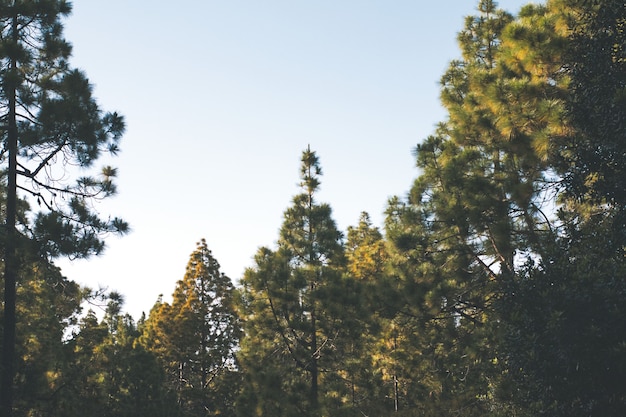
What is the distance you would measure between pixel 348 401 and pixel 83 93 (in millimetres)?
16109

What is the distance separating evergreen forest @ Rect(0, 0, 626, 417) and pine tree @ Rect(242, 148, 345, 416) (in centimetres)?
6

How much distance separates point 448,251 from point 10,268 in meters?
11.1

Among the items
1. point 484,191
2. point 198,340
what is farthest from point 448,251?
point 198,340

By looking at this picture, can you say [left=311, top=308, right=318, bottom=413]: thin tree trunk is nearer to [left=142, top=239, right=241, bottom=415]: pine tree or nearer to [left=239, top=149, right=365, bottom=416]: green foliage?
[left=239, top=149, right=365, bottom=416]: green foliage

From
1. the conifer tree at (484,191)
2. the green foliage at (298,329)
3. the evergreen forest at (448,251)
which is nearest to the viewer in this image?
the evergreen forest at (448,251)

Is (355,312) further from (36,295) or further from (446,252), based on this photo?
(36,295)

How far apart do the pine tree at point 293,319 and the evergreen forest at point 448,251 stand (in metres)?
0.06

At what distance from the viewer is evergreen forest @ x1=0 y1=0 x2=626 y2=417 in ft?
36.8

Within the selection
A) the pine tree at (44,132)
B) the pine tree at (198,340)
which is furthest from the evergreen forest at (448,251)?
the pine tree at (198,340)

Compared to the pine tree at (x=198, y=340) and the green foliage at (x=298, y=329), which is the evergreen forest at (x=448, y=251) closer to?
the green foliage at (x=298, y=329)

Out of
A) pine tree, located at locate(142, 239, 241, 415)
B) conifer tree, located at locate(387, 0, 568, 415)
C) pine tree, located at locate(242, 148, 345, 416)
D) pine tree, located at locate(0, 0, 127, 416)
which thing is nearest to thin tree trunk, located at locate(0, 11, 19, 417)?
pine tree, located at locate(0, 0, 127, 416)

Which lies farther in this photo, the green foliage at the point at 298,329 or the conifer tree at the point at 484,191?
the green foliage at the point at 298,329

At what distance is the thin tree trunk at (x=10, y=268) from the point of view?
13469 millimetres

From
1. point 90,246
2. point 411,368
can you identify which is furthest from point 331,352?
point 90,246
